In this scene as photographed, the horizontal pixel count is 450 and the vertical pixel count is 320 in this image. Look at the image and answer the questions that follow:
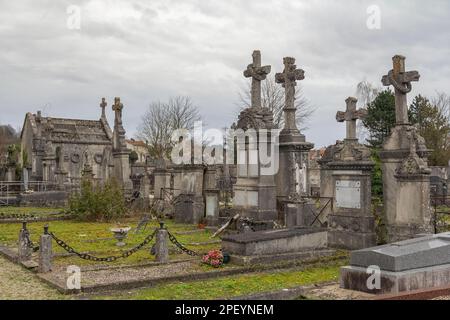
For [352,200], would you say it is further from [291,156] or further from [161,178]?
[161,178]

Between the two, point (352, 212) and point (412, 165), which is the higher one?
point (412, 165)

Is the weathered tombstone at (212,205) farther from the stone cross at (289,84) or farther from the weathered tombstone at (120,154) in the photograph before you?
the weathered tombstone at (120,154)

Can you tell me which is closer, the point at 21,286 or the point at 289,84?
the point at 21,286

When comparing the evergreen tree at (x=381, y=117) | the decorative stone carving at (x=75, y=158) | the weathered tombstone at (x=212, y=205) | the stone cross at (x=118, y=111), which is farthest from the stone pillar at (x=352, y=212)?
the decorative stone carving at (x=75, y=158)

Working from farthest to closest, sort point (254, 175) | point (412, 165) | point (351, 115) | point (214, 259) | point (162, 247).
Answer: point (254, 175)
point (351, 115)
point (412, 165)
point (162, 247)
point (214, 259)

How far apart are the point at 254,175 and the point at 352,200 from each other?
4.00m

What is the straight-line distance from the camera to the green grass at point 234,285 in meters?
8.54

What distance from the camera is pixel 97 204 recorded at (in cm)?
2059

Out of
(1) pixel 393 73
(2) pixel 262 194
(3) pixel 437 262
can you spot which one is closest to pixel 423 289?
(3) pixel 437 262

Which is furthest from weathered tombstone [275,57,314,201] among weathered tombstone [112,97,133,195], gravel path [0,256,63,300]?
weathered tombstone [112,97,133,195]

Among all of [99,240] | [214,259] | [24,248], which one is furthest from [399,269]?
[99,240]

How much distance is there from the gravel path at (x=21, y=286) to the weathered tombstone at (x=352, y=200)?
7700 mm

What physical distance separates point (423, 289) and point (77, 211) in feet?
52.9
